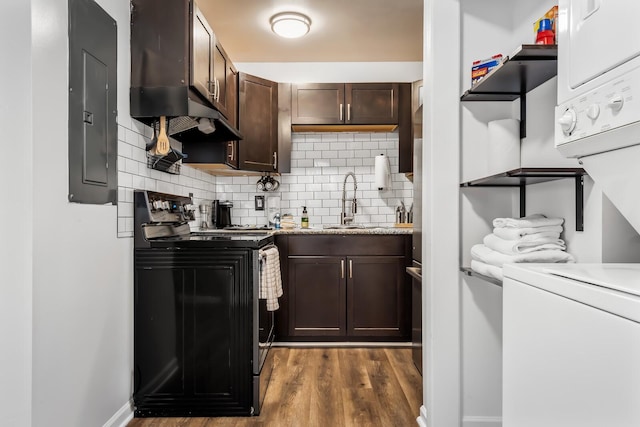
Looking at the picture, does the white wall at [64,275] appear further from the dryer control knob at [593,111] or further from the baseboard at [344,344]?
the dryer control knob at [593,111]

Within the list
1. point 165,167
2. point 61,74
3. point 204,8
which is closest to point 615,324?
point 61,74

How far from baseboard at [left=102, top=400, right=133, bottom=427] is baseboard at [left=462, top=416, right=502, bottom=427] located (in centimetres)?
167

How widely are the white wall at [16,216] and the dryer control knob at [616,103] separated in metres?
1.68

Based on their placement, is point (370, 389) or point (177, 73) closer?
point (177, 73)

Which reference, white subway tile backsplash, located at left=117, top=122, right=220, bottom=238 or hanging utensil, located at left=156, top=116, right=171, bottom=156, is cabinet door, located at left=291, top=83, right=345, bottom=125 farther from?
hanging utensil, located at left=156, top=116, right=171, bottom=156

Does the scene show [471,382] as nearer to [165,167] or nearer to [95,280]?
[95,280]

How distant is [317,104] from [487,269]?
251cm

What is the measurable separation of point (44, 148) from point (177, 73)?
86 cm

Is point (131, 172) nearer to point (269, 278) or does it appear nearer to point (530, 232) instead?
point (269, 278)

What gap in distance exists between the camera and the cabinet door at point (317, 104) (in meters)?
3.63

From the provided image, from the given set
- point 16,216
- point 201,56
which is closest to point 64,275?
point 16,216

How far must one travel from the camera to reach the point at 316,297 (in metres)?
3.28

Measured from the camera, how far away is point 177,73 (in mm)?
2125

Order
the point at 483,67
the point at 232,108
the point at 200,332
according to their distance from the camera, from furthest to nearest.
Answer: the point at 232,108, the point at 200,332, the point at 483,67
